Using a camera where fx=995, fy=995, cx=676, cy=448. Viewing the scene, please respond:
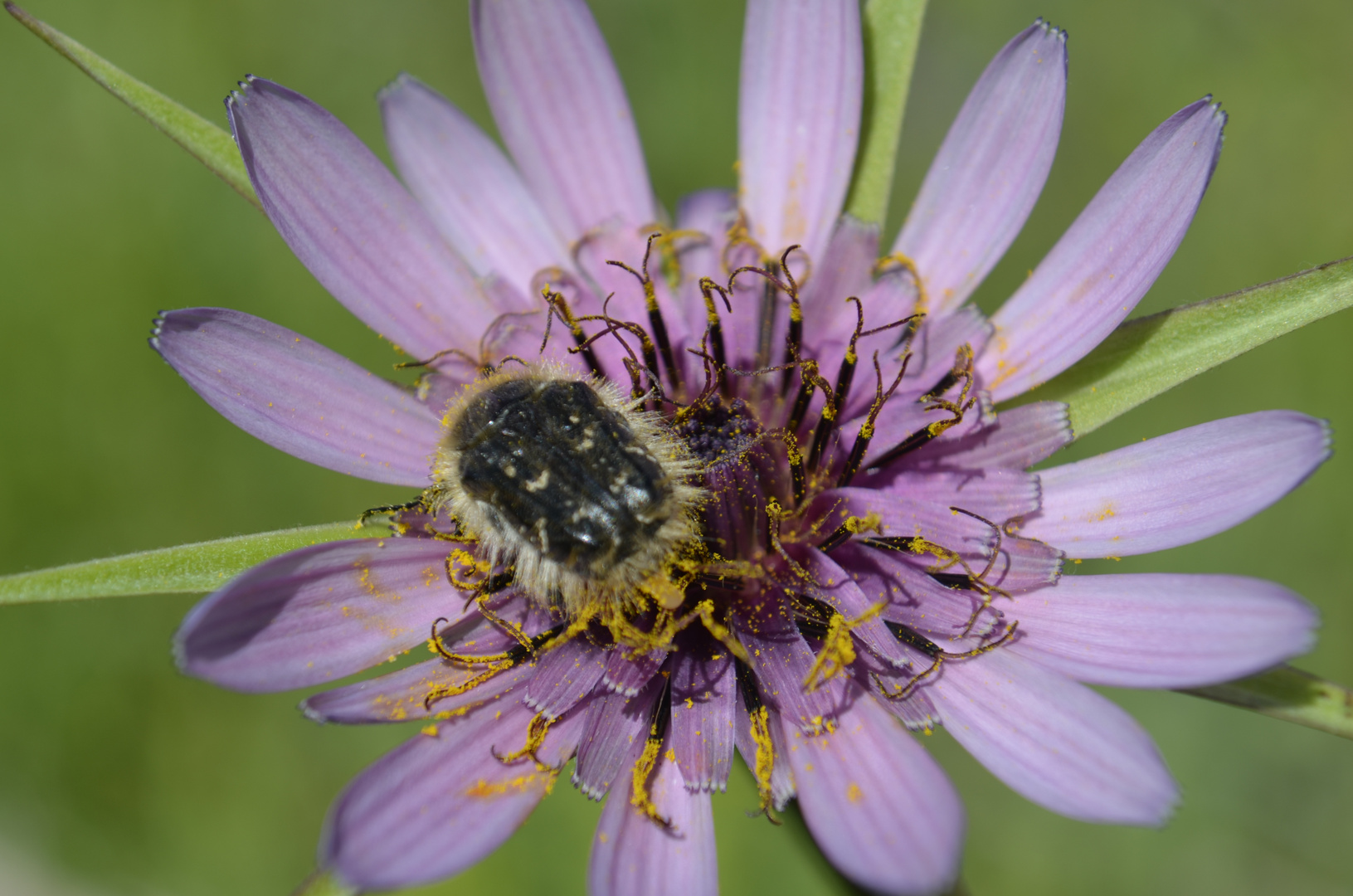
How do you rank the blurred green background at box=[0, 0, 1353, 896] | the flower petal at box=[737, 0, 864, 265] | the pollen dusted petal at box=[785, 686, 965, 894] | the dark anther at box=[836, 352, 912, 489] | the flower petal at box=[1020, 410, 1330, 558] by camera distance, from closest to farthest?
the pollen dusted petal at box=[785, 686, 965, 894], the flower petal at box=[1020, 410, 1330, 558], the dark anther at box=[836, 352, 912, 489], the flower petal at box=[737, 0, 864, 265], the blurred green background at box=[0, 0, 1353, 896]

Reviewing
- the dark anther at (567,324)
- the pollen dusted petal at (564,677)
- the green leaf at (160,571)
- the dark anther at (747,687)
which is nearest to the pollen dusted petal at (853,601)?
the dark anther at (747,687)

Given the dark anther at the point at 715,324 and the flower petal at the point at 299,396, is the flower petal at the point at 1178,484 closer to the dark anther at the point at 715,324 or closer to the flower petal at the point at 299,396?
the dark anther at the point at 715,324

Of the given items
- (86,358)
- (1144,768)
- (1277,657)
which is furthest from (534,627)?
(86,358)

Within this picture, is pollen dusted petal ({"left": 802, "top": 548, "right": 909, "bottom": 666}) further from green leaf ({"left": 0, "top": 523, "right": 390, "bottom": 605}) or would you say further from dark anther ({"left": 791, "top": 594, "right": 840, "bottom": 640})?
green leaf ({"left": 0, "top": 523, "right": 390, "bottom": 605})

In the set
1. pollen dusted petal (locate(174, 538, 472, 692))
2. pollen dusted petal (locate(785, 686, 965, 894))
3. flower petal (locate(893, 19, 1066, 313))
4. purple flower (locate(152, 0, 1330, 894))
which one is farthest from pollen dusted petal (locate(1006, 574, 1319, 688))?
pollen dusted petal (locate(174, 538, 472, 692))

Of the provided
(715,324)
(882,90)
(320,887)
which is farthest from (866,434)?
(320,887)

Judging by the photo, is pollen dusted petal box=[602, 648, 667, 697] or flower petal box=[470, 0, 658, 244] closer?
pollen dusted petal box=[602, 648, 667, 697]

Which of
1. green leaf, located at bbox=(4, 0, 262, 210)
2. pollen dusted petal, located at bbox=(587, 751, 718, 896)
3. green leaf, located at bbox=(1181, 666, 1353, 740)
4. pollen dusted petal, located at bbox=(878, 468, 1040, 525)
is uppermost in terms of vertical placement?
green leaf, located at bbox=(4, 0, 262, 210)

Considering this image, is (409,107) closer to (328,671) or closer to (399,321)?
(399,321)
